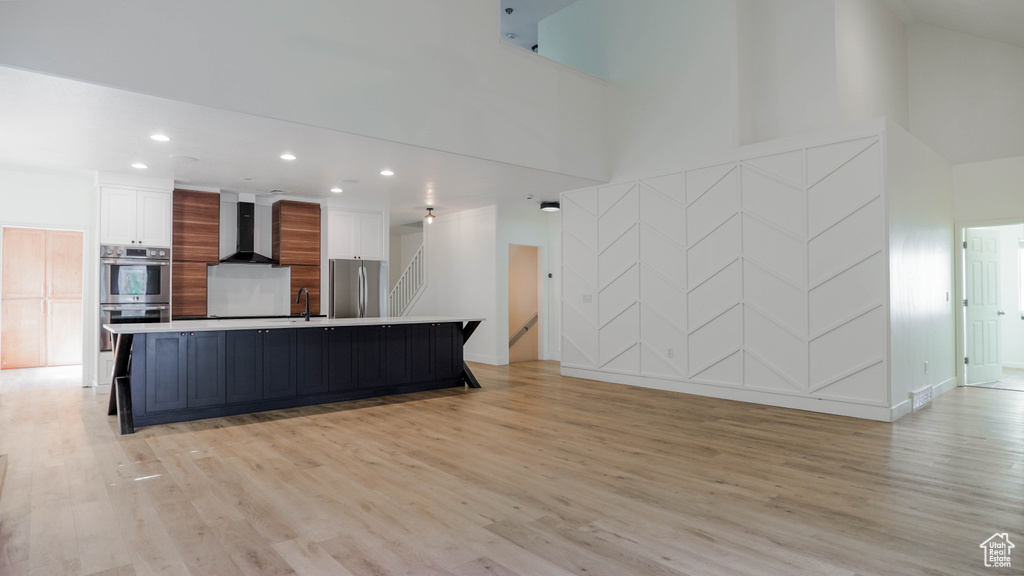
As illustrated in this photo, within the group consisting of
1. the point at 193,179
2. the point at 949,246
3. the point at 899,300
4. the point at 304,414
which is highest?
the point at 193,179

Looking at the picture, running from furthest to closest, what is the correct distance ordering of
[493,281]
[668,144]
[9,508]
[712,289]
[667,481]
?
[493,281] < [668,144] < [712,289] < [667,481] < [9,508]

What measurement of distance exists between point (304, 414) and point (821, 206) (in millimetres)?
5400

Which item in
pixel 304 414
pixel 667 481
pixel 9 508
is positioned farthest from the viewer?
pixel 304 414

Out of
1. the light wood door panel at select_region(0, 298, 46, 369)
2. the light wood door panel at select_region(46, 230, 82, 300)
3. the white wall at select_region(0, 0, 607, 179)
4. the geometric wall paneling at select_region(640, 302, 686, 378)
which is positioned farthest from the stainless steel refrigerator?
the light wood door panel at select_region(0, 298, 46, 369)

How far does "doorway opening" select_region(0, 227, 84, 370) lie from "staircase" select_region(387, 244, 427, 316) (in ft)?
17.6

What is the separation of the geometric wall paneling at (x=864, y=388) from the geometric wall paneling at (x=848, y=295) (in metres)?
0.49

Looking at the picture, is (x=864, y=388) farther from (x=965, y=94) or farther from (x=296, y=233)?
(x=296, y=233)

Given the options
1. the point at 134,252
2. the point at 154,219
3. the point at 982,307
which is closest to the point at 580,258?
the point at 982,307

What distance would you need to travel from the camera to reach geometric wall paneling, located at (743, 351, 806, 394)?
557 cm

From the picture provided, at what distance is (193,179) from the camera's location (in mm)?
6914

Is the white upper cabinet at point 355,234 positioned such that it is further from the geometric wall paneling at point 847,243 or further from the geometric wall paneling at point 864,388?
the geometric wall paneling at point 864,388

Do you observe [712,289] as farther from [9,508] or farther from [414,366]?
[9,508]

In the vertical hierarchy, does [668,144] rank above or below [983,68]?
below

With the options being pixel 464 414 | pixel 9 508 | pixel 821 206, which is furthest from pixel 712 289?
pixel 9 508
